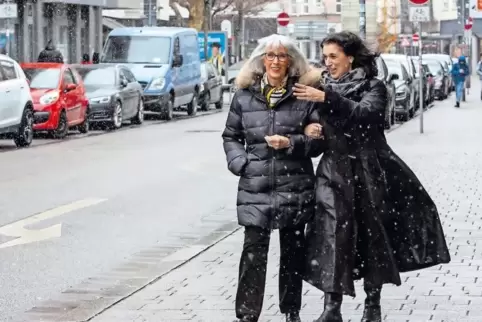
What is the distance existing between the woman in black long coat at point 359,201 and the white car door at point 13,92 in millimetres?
15895

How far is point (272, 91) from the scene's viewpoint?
7.08 meters

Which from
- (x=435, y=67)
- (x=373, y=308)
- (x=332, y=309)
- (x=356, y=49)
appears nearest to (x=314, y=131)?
(x=356, y=49)

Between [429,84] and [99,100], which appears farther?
[429,84]

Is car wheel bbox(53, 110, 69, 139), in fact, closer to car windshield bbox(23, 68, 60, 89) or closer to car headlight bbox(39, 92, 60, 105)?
car headlight bbox(39, 92, 60, 105)

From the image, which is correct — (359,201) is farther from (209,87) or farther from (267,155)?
(209,87)

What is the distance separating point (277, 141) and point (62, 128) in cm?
1921

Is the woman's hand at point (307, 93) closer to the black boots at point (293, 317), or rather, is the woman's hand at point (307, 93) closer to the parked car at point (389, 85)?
the black boots at point (293, 317)

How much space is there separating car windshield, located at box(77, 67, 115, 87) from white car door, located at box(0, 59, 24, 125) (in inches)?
247

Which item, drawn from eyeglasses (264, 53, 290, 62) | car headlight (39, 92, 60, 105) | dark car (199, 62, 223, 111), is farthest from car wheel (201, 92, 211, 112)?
eyeglasses (264, 53, 290, 62)

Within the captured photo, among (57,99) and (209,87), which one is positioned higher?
(57,99)

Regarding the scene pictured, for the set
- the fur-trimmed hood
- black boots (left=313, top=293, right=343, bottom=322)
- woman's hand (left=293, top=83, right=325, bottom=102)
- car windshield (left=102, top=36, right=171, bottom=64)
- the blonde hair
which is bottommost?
black boots (left=313, top=293, right=343, bottom=322)

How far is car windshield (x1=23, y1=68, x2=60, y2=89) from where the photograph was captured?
2630 centimetres

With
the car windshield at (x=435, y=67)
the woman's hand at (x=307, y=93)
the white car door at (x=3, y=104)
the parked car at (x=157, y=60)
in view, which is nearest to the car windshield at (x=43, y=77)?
the white car door at (x=3, y=104)

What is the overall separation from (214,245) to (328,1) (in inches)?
4081
